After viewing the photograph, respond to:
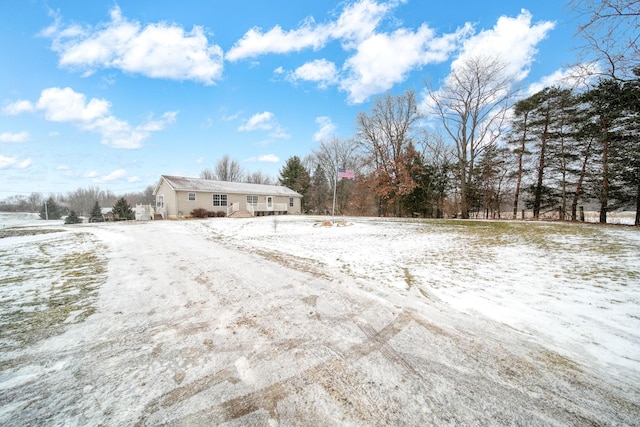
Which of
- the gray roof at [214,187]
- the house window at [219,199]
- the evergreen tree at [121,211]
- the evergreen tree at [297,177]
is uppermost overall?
the evergreen tree at [297,177]

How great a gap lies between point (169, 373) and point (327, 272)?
3104 millimetres

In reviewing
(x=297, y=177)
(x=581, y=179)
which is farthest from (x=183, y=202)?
(x=581, y=179)

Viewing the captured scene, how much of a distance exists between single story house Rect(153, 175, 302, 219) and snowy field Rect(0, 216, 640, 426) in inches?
682

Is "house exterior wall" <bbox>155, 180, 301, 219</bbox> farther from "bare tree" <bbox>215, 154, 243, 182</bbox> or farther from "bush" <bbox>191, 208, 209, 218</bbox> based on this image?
"bare tree" <bbox>215, 154, 243, 182</bbox>

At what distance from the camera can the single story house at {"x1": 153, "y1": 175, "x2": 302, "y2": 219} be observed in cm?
2077

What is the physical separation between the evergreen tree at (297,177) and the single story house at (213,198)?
23.9ft

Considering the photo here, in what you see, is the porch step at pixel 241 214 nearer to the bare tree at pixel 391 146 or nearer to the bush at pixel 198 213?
the bush at pixel 198 213

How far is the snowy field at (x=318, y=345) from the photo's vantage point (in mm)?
1531

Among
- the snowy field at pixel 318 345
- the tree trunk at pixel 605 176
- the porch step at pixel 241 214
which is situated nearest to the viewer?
the snowy field at pixel 318 345

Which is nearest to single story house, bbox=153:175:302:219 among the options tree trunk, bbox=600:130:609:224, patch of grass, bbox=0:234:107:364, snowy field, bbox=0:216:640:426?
patch of grass, bbox=0:234:107:364

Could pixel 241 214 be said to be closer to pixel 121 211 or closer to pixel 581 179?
pixel 121 211

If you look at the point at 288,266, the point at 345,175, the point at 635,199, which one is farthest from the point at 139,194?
the point at 635,199

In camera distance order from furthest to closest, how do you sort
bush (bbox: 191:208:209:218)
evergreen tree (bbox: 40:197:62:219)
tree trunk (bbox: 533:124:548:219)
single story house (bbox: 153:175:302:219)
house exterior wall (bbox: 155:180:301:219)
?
evergreen tree (bbox: 40:197:62:219) → single story house (bbox: 153:175:302:219) → house exterior wall (bbox: 155:180:301:219) → bush (bbox: 191:208:209:218) → tree trunk (bbox: 533:124:548:219)

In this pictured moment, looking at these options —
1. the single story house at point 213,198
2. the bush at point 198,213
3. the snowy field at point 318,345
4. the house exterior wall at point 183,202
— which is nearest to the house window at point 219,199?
the single story house at point 213,198
